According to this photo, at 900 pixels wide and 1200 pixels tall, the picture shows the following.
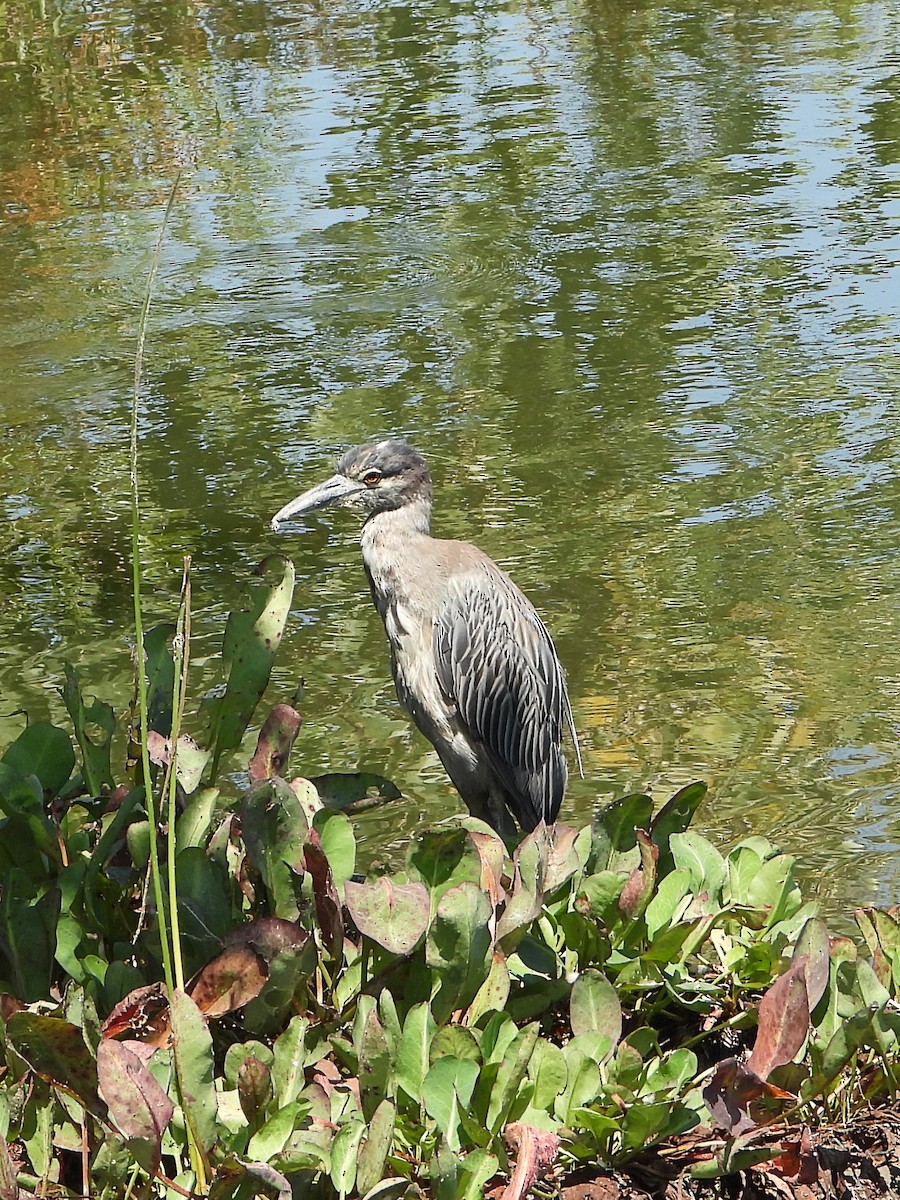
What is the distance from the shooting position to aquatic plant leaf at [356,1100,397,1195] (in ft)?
7.61

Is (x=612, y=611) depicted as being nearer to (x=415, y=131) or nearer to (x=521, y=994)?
(x=521, y=994)

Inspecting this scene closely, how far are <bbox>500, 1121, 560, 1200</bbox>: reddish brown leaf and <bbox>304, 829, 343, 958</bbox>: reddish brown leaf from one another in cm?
49

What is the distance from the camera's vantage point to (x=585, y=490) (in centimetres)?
622

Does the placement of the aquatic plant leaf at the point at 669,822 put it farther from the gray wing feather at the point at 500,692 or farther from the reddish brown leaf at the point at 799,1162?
the gray wing feather at the point at 500,692

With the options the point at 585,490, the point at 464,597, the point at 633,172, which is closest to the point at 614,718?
the point at 464,597

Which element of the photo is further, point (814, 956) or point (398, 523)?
point (398, 523)

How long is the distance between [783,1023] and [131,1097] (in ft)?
3.53

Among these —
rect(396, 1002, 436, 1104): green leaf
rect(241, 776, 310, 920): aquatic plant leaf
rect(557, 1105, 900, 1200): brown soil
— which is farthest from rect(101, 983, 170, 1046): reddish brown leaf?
rect(557, 1105, 900, 1200): brown soil


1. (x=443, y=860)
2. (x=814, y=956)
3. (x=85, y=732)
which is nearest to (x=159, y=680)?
(x=85, y=732)

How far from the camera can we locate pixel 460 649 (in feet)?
13.8

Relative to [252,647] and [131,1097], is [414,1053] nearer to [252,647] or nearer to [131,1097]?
[131,1097]

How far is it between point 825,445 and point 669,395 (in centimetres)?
83

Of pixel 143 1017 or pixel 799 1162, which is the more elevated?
pixel 143 1017

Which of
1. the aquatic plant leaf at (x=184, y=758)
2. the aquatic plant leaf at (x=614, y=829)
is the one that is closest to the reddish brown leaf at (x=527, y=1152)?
the aquatic plant leaf at (x=614, y=829)
